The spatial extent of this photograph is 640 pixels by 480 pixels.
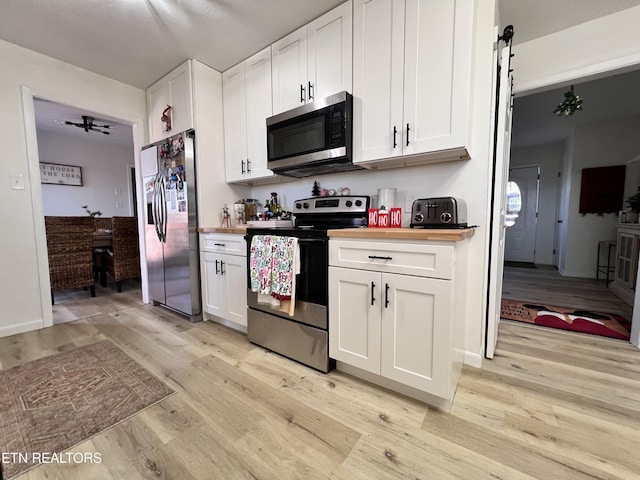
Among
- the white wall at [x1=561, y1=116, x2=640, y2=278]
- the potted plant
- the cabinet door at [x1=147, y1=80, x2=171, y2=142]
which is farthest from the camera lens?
the potted plant

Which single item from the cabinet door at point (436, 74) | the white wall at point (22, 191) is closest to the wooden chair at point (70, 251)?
the white wall at point (22, 191)

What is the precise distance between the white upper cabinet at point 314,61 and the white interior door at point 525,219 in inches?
219

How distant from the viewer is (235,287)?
227 cm

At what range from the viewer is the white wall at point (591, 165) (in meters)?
4.03

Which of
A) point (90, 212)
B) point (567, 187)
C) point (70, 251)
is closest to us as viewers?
point (70, 251)

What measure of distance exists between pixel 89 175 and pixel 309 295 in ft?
18.4

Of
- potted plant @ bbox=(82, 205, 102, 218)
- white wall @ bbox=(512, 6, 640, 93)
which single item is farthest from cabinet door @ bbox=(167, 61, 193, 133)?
potted plant @ bbox=(82, 205, 102, 218)

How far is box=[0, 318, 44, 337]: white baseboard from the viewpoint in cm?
235

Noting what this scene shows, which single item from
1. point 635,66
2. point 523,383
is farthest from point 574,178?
point 523,383

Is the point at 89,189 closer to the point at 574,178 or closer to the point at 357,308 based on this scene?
the point at 357,308

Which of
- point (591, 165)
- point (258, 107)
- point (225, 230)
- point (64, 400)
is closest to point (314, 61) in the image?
point (258, 107)

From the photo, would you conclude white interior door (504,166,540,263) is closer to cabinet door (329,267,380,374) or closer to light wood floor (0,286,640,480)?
light wood floor (0,286,640,480)

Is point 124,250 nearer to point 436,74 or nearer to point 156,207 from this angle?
point 156,207

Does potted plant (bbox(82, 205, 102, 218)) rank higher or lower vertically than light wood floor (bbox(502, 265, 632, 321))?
higher
